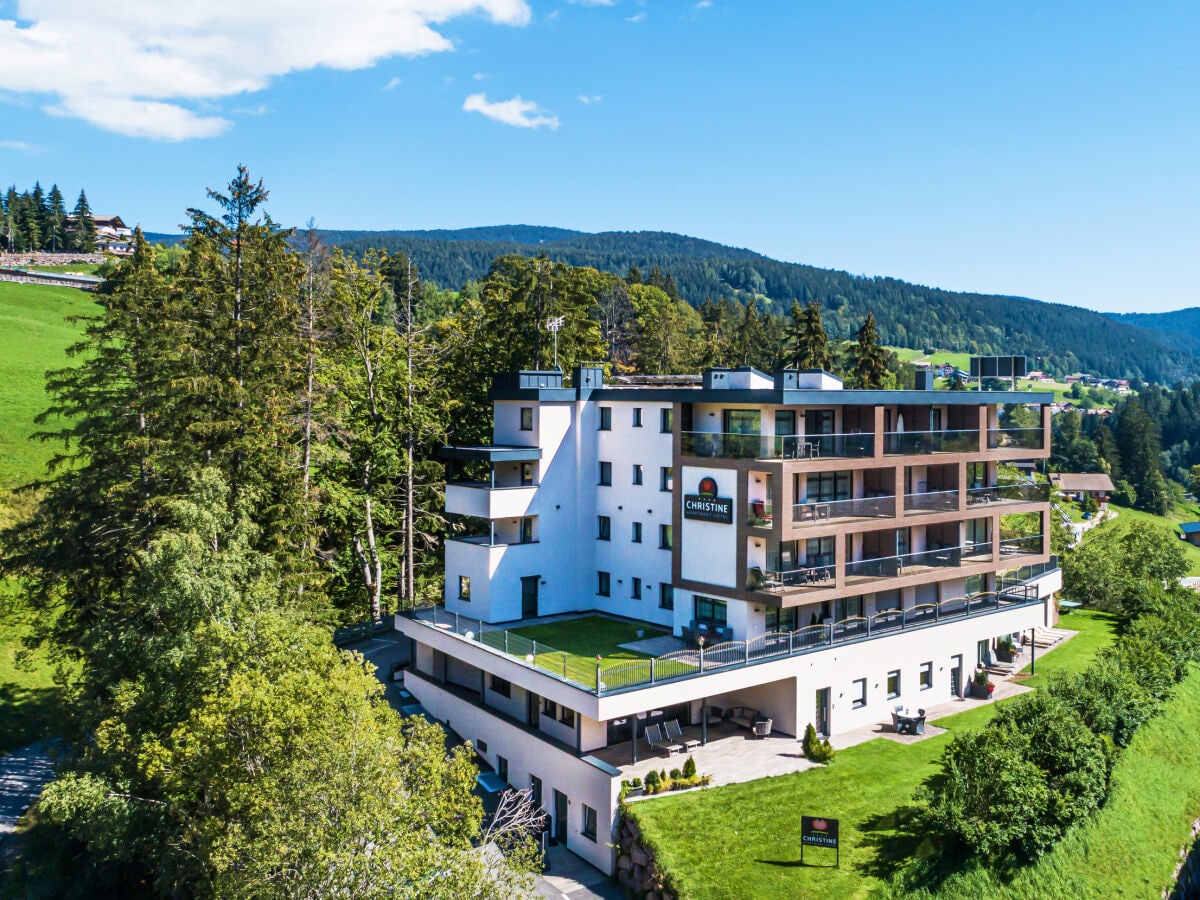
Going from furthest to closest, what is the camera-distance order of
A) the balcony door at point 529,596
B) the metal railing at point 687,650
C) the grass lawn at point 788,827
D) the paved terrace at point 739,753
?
the balcony door at point 529,596, the metal railing at point 687,650, the paved terrace at point 739,753, the grass lawn at point 788,827

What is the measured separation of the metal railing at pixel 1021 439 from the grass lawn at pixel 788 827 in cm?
1478

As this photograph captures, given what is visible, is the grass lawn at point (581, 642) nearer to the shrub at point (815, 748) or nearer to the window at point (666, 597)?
the window at point (666, 597)

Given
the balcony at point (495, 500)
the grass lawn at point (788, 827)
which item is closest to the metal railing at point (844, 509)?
the grass lawn at point (788, 827)

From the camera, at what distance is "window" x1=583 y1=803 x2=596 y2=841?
82.8 feet

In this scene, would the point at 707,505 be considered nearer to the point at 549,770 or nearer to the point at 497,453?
the point at 497,453

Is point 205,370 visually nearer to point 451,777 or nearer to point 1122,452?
point 451,777

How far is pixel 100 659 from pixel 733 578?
1920 cm

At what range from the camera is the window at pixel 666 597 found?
111 feet

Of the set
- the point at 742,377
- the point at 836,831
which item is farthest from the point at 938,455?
the point at 836,831

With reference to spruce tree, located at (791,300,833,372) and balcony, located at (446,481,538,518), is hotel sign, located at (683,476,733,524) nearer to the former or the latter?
balcony, located at (446,481,538,518)

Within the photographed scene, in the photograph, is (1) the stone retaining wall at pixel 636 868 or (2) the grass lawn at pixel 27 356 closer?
(1) the stone retaining wall at pixel 636 868

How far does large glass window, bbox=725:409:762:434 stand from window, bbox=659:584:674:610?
20.7 feet

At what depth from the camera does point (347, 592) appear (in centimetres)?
4691

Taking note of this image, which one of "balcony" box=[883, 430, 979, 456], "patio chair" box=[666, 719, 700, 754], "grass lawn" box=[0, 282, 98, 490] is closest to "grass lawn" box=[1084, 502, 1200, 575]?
"balcony" box=[883, 430, 979, 456]
